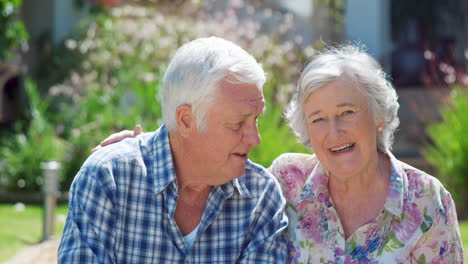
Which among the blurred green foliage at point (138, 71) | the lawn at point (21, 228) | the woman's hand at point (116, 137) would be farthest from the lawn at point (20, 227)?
the woman's hand at point (116, 137)

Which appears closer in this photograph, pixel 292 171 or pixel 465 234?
pixel 292 171

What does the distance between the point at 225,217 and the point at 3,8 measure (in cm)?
495

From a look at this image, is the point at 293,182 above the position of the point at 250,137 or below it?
below

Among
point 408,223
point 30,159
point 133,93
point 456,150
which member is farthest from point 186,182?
point 30,159

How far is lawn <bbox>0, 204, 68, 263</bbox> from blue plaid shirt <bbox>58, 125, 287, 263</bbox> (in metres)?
2.95

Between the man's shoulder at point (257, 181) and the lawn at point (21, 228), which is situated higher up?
the man's shoulder at point (257, 181)

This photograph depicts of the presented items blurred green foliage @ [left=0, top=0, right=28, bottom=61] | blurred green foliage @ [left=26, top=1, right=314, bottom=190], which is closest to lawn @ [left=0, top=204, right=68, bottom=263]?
blurred green foliage @ [left=26, top=1, right=314, bottom=190]

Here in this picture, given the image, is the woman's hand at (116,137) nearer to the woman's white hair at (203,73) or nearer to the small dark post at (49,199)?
the woman's white hair at (203,73)

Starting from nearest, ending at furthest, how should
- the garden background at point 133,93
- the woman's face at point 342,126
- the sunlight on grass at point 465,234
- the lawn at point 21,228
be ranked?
the woman's face at point 342,126, the sunlight on grass at point 465,234, the lawn at point 21,228, the garden background at point 133,93

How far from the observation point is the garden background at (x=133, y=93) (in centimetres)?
622

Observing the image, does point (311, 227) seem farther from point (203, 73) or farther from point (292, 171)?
point (203, 73)

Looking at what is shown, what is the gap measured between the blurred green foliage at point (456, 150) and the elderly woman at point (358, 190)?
3804mm

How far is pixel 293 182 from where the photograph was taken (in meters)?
2.71

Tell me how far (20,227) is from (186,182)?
4018mm
